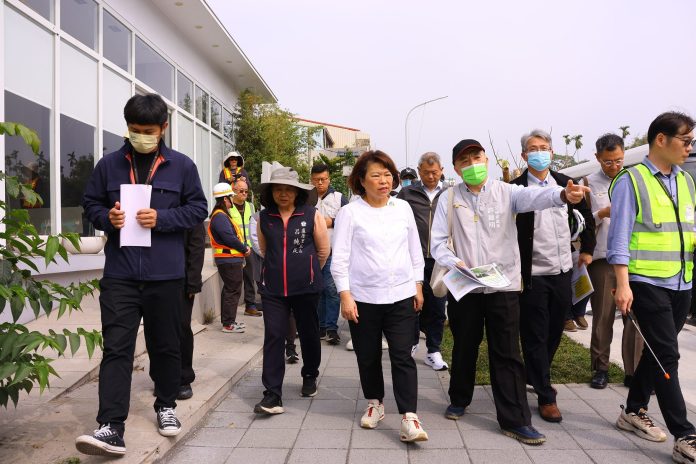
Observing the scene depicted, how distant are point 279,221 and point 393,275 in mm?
1131

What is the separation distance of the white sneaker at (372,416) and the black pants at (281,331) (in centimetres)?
74

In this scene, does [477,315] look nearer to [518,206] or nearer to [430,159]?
[518,206]

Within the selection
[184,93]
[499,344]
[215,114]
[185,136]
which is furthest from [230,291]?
[215,114]

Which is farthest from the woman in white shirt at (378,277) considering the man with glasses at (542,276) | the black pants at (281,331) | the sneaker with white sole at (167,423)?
the sneaker with white sole at (167,423)

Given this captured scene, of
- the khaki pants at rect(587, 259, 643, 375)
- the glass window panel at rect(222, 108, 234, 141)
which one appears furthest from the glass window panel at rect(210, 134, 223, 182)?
the khaki pants at rect(587, 259, 643, 375)

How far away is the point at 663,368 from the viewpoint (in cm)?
365

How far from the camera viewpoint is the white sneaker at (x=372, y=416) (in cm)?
428

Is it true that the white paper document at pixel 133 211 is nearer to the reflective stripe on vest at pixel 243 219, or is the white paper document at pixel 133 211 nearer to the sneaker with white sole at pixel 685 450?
the sneaker with white sole at pixel 685 450

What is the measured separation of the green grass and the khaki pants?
269mm

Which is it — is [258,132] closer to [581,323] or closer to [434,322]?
[581,323]

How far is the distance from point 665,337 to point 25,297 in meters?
3.57

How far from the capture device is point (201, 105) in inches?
645

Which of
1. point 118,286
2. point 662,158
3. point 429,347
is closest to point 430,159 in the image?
point 429,347

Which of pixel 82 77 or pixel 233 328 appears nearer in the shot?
pixel 233 328
